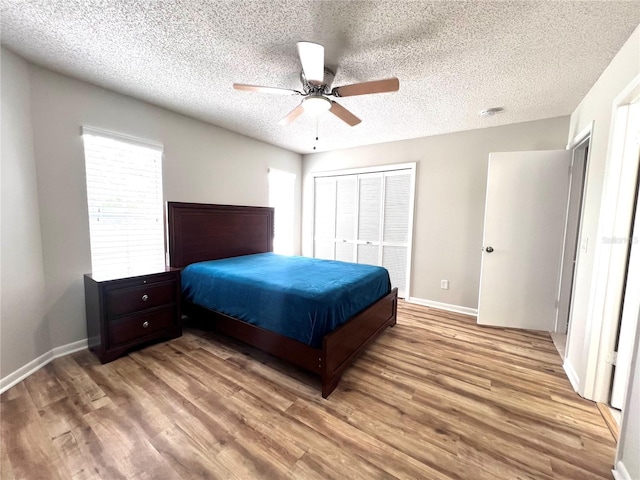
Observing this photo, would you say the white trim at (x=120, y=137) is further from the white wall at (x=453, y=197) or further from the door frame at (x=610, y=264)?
the door frame at (x=610, y=264)

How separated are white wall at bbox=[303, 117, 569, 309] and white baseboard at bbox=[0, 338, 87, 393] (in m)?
4.00

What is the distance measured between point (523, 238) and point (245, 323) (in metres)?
3.12

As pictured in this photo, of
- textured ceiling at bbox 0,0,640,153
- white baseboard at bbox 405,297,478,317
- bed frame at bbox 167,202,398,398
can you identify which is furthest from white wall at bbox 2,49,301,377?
white baseboard at bbox 405,297,478,317

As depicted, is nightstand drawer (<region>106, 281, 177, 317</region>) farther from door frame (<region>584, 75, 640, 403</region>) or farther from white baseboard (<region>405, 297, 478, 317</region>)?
door frame (<region>584, 75, 640, 403</region>)

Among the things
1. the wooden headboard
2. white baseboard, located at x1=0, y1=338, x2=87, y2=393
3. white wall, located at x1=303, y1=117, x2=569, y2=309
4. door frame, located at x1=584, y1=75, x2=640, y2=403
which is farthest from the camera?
white wall, located at x1=303, y1=117, x2=569, y2=309

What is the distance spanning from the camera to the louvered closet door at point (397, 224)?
3846 mm

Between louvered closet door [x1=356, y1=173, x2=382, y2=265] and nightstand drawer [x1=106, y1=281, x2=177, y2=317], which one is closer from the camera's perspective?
nightstand drawer [x1=106, y1=281, x2=177, y2=317]

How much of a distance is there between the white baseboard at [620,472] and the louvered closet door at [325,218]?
3704 millimetres

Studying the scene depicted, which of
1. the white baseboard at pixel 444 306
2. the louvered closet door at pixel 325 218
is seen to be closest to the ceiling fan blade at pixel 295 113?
the louvered closet door at pixel 325 218

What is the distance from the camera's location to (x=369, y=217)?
165 inches

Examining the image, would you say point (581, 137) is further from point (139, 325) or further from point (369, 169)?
point (139, 325)

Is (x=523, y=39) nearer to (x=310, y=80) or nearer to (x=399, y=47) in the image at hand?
(x=399, y=47)

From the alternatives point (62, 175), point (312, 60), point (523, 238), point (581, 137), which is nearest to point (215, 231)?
point (62, 175)

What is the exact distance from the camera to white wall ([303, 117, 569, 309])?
10.3 feet
